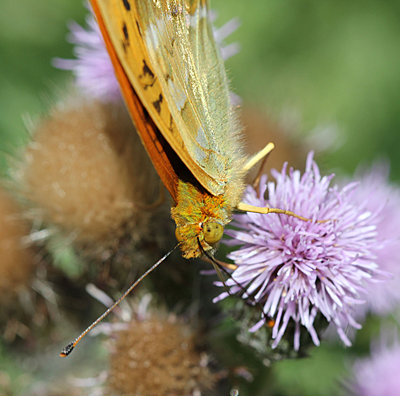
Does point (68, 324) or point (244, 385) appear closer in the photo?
point (244, 385)

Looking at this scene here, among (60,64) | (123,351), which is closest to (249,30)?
(60,64)

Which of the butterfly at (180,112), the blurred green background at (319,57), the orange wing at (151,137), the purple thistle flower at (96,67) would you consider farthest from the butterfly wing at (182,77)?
the blurred green background at (319,57)

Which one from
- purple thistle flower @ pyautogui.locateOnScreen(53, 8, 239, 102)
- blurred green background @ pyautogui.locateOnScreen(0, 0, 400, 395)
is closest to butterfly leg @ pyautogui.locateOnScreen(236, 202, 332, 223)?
purple thistle flower @ pyautogui.locateOnScreen(53, 8, 239, 102)

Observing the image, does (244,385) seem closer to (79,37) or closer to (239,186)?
(239,186)

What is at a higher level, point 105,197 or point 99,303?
point 105,197

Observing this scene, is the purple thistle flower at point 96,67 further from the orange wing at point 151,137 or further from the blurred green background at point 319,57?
the blurred green background at point 319,57

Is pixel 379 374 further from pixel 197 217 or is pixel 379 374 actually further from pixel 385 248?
pixel 197 217

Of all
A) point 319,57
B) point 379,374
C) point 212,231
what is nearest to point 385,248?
point 379,374

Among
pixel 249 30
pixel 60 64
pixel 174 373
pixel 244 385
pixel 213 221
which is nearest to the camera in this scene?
pixel 213 221
